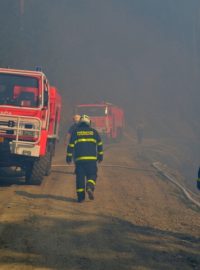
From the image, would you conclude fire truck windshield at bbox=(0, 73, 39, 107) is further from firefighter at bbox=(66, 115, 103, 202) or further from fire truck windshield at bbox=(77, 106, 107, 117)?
fire truck windshield at bbox=(77, 106, 107, 117)

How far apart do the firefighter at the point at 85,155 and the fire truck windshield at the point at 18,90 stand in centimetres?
183

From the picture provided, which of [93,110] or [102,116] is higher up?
[93,110]

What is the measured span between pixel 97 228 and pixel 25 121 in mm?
4353

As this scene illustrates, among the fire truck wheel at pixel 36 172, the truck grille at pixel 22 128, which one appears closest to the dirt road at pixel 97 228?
the fire truck wheel at pixel 36 172

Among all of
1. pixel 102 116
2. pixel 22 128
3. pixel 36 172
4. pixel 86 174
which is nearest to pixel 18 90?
pixel 22 128

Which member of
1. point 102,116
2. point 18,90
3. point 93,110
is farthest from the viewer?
point 93,110

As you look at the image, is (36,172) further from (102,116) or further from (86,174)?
(102,116)

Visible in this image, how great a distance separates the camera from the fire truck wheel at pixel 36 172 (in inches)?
451

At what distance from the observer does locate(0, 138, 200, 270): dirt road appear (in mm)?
5781

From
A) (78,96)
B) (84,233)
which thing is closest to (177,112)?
(78,96)

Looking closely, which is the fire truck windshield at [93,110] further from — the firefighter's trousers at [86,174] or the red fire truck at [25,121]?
the firefighter's trousers at [86,174]

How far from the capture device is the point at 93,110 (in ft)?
104

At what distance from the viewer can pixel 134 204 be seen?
10.2 m

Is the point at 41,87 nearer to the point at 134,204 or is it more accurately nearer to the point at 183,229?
the point at 134,204
